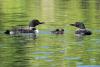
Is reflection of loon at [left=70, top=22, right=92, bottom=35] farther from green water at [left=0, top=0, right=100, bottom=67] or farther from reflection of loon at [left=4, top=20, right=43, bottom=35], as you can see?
reflection of loon at [left=4, top=20, right=43, bottom=35]

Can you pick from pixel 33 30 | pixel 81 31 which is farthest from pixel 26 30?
pixel 81 31

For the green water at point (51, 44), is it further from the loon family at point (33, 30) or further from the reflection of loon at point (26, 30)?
the reflection of loon at point (26, 30)

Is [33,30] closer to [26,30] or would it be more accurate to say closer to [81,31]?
[26,30]

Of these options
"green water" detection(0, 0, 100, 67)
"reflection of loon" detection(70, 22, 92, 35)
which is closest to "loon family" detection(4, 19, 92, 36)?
"reflection of loon" detection(70, 22, 92, 35)

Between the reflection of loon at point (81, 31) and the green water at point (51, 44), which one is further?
the reflection of loon at point (81, 31)

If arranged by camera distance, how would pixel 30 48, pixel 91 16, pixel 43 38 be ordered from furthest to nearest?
1. pixel 91 16
2. pixel 43 38
3. pixel 30 48

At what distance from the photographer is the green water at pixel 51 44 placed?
16406 millimetres

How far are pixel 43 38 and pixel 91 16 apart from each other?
804 centimetres

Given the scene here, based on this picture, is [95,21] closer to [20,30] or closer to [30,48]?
[20,30]

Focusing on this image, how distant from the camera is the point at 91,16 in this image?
28.5 meters

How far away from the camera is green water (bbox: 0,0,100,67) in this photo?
16.4m

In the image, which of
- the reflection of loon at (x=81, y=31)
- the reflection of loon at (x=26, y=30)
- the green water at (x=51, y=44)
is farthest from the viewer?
the reflection of loon at (x=81, y=31)

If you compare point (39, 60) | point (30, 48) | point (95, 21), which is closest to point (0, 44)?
point (30, 48)

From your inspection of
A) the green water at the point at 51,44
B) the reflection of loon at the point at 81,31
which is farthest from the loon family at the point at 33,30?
the green water at the point at 51,44
